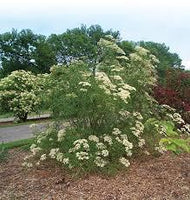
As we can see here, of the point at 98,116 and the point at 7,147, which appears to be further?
the point at 7,147

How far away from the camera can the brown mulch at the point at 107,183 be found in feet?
24.5

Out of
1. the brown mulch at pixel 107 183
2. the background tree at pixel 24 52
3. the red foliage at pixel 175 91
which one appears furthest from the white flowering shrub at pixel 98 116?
the background tree at pixel 24 52

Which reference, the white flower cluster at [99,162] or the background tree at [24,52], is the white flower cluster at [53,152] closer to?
the white flower cluster at [99,162]

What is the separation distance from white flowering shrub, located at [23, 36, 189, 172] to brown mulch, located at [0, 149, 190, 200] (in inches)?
9.3

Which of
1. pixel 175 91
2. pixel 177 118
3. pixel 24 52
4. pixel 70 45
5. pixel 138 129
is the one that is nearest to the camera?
pixel 138 129

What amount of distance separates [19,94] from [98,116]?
1421 centimetres

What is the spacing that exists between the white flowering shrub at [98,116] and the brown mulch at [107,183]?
24 cm

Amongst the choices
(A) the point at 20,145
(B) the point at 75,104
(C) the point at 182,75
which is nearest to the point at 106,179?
(B) the point at 75,104

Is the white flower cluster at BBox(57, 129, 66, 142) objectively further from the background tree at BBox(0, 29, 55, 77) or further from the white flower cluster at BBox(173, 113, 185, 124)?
the background tree at BBox(0, 29, 55, 77)

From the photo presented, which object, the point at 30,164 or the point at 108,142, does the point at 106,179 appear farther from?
the point at 30,164

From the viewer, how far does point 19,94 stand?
886 inches

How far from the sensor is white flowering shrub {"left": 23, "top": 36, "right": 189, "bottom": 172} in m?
8.27

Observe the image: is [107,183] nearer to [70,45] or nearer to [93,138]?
[93,138]

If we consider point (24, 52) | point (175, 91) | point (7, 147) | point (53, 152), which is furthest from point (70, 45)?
point (53, 152)
